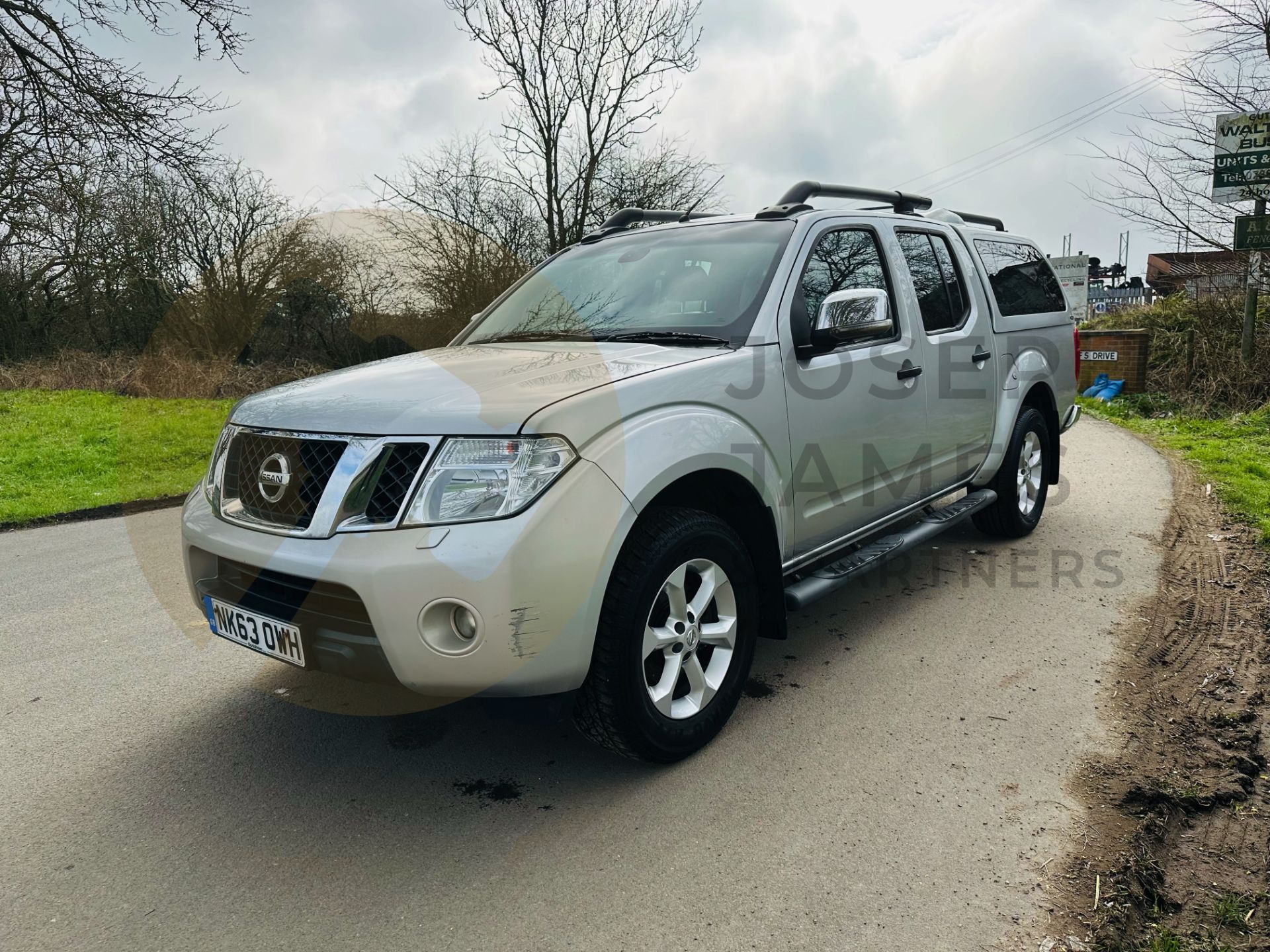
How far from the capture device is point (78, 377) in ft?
54.2

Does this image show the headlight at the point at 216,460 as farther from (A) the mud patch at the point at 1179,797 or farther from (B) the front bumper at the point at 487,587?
(A) the mud patch at the point at 1179,797

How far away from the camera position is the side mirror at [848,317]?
337 centimetres

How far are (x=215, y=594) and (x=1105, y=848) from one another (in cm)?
289

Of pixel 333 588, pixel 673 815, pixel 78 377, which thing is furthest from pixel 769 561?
pixel 78 377

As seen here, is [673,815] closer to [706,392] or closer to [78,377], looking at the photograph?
[706,392]

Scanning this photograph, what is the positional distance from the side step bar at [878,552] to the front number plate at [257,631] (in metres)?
1.77

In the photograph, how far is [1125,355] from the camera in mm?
13016

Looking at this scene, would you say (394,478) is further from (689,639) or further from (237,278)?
(237,278)

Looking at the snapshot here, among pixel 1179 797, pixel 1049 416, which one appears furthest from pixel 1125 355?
pixel 1179 797

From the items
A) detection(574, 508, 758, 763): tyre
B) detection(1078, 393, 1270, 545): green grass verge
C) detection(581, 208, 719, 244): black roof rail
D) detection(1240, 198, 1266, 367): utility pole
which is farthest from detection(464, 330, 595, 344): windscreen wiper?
detection(1240, 198, 1266, 367): utility pole

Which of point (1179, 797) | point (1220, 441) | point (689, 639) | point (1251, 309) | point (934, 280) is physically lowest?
point (1179, 797)

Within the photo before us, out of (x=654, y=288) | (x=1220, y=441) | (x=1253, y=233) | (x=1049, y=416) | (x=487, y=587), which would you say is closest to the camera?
(x=487, y=587)

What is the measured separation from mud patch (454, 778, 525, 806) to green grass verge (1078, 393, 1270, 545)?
5085 mm

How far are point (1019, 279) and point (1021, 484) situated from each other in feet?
4.41
